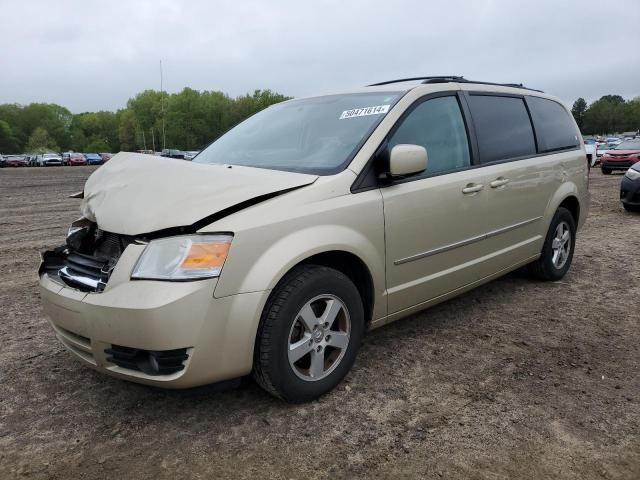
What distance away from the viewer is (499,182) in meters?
3.87

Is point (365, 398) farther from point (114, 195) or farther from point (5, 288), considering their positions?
point (5, 288)

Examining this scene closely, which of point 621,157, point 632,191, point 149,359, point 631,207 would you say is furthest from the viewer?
point 621,157

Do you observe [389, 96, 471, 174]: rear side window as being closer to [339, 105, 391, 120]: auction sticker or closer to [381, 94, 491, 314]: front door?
[381, 94, 491, 314]: front door

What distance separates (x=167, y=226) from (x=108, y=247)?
0.50 meters

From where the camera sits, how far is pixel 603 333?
3.73 m

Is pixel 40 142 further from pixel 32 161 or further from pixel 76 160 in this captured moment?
pixel 76 160

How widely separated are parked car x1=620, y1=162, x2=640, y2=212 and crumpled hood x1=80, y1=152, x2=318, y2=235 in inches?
339

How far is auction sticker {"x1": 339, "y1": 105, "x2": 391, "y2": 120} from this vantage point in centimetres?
327

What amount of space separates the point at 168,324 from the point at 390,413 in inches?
47.4

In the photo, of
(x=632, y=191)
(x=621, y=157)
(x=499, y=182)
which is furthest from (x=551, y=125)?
(x=621, y=157)

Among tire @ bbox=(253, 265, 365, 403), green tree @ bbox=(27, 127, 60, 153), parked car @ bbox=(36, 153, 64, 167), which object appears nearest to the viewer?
tire @ bbox=(253, 265, 365, 403)

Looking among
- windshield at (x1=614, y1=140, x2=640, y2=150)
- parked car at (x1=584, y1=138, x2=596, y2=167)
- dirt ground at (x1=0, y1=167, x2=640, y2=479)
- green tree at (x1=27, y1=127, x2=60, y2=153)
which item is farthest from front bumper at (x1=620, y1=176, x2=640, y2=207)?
green tree at (x1=27, y1=127, x2=60, y2=153)

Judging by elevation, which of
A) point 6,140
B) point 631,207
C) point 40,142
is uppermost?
point 6,140

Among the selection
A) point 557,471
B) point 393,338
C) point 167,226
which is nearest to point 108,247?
point 167,226
